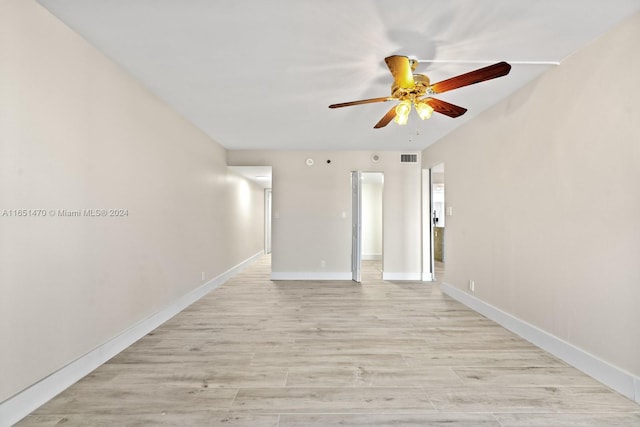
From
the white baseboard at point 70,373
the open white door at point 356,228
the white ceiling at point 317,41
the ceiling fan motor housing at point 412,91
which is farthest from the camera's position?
the open white door at point 356,228

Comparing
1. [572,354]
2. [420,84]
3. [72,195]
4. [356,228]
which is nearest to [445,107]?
[420,84]

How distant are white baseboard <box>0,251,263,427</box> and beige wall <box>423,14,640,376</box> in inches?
148

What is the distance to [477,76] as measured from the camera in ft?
6.16

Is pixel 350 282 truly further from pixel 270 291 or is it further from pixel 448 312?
pixel 448 312

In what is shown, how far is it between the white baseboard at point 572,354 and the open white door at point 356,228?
2.23 meters

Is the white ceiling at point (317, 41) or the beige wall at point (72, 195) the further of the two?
the white ceiling at point (317, 41)

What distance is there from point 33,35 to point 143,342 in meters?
2.49

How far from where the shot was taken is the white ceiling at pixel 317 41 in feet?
5.96

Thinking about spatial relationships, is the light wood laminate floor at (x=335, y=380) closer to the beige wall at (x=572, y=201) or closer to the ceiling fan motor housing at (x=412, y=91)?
the beige wall at (x=572, y=201)

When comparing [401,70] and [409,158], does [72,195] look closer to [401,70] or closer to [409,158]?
[401,70]

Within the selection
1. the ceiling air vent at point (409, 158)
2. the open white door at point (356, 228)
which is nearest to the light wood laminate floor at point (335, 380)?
the open white door at point (356, 228)

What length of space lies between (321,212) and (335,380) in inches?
149

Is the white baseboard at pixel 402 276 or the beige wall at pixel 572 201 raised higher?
the beige wall at pixel 572 201

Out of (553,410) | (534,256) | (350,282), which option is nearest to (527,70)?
(534,256)
